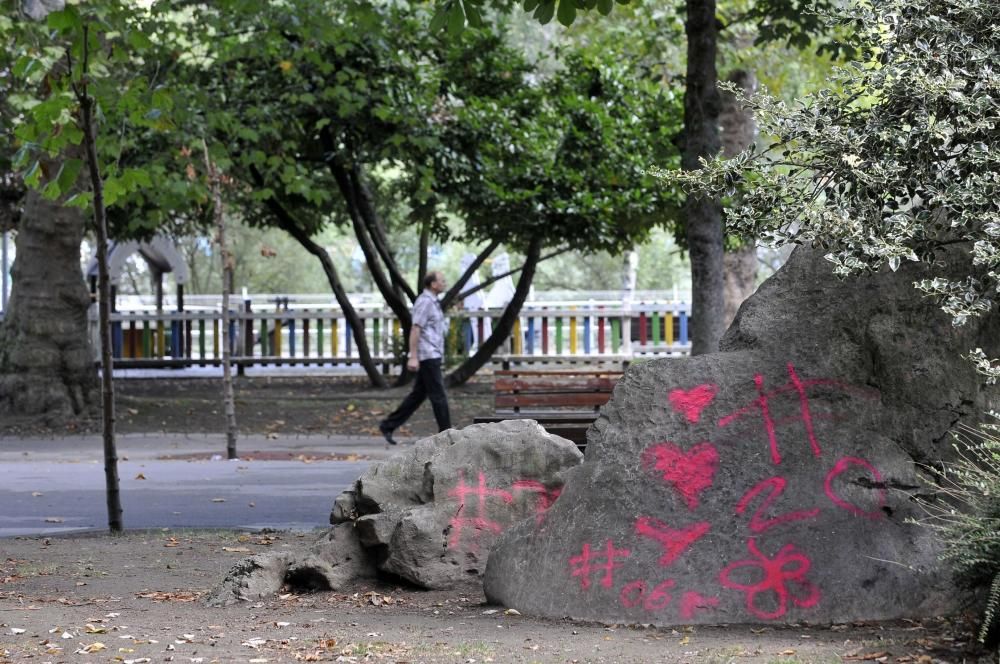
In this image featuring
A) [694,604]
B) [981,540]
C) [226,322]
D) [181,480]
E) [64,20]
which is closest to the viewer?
[981,540]

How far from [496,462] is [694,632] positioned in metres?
1.91

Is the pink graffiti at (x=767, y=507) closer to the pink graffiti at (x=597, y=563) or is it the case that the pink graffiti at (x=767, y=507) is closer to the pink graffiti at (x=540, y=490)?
the pink graffiti at (x=597, y=563)

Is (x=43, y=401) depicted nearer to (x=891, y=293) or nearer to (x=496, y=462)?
(x=496, y=462)

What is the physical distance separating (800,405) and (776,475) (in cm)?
38

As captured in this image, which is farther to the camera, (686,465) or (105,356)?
(105,356)

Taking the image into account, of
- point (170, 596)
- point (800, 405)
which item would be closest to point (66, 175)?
point (170, 596)

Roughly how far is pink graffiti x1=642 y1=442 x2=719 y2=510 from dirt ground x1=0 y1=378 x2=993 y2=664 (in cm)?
66

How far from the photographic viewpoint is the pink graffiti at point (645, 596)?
591 centimetres

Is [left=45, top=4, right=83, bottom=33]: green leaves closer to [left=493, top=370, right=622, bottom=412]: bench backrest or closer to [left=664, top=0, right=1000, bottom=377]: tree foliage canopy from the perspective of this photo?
[left=664, top=0, right=1000, bottom=377]: tree foliage canopy

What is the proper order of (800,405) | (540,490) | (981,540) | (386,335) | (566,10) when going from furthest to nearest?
1. (386,335)
2. (566,10)
3. (540,490)
4. (800,405)
5. (981,540)

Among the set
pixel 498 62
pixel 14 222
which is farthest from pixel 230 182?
pixel 14 222

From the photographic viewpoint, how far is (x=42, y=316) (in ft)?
56.4

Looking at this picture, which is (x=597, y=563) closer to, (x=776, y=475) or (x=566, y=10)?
(x=776, y=475)

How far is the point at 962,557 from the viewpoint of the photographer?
511 centimetres
